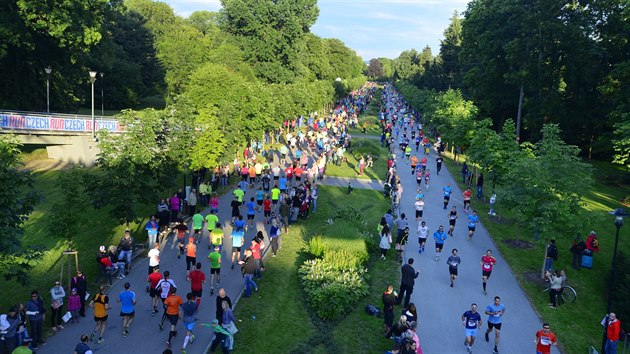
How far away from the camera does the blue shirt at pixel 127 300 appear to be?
1162 centimetres

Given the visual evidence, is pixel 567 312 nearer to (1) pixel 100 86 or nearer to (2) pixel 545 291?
(2) pixel 545 291

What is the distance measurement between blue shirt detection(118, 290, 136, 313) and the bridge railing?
46.4 feet

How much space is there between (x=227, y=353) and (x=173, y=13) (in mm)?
91417

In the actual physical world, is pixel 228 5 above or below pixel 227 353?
above

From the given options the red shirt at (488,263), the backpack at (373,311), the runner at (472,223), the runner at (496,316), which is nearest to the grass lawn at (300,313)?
the backpack at (373,311)

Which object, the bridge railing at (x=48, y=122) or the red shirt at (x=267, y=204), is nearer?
the red shirt at (x=267, y=204)

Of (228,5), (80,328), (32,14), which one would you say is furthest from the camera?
(228,5)

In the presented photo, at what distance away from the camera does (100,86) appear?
1964 inches

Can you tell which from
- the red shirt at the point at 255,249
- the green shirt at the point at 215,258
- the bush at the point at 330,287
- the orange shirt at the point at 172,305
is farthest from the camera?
the red shirt at the point at 255,249

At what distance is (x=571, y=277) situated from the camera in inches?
704

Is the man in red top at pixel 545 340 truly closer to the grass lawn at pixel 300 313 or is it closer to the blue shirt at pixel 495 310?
the blue shirt at pixel 495 310

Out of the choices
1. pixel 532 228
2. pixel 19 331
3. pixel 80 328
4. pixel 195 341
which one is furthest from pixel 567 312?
pixel 19 331

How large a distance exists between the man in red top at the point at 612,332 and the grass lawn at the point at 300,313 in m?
5.36

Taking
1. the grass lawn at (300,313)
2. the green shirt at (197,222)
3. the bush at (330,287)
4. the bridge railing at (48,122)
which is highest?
the bridge railing at (48,122)
